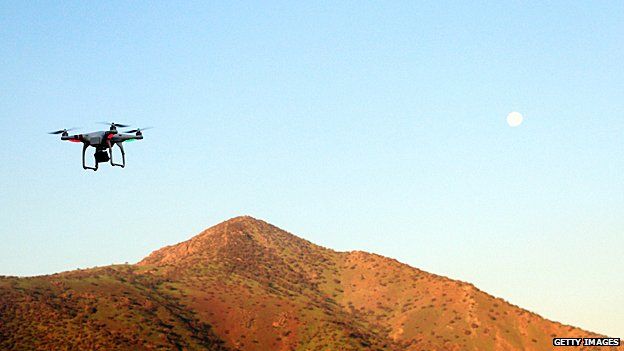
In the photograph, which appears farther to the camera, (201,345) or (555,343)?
(555,343)

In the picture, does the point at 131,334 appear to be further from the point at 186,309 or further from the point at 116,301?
the point at 186,309

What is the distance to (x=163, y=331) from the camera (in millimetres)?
163500

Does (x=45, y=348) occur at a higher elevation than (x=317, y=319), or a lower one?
lower

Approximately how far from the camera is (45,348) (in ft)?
456

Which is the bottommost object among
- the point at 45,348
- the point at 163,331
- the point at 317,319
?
the point at 45,348

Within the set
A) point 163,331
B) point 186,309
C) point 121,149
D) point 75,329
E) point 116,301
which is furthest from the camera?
point 186,309

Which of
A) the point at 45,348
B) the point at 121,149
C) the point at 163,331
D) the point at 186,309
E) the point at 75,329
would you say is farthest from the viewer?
the point at 186,309

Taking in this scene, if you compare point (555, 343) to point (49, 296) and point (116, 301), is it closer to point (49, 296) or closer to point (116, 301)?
point (116, 301)

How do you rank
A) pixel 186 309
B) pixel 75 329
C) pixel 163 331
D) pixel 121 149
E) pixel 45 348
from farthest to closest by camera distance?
pixel 186 309 → pixel 163 331 → pixel 75 329 → pixel 45 348 → pixel 121 149

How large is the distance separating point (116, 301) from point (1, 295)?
27.1 meters

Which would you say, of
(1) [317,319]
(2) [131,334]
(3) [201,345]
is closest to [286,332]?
(1) [317,319]

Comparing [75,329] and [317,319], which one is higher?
[317,319]

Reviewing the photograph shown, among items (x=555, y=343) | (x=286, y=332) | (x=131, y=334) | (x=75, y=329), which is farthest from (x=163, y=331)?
(x=555, y=343)

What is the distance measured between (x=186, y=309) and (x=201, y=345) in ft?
79.1
